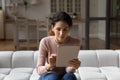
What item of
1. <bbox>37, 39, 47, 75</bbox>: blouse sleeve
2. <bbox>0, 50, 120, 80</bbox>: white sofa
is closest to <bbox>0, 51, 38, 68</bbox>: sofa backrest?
<bbox>0, 50, 120, 80</bbox>: white sofa

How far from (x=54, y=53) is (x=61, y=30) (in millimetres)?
205

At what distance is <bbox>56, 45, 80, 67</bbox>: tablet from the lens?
194cm

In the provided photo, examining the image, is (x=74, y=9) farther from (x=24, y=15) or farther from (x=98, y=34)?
(x=98, y=34)

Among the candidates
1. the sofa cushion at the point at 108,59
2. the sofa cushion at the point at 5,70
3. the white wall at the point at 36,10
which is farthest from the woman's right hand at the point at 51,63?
the white wall at the point at 36,10

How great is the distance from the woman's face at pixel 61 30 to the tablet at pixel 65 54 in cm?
15

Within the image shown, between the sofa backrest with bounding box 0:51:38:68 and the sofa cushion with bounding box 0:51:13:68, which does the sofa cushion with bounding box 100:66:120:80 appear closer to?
the sofa backrest with bounding box 0:51:38:68

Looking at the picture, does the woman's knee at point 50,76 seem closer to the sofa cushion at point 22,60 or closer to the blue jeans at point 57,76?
the blue jeans at point 57,76

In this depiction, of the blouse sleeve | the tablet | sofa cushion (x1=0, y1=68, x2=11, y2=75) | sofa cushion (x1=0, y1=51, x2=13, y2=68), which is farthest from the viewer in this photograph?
sofa cushion (x1=0, y1=51, x2=13, y2=68)

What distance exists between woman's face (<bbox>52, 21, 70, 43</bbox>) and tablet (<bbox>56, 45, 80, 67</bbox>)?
0.15m

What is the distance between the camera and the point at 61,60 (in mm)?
1976

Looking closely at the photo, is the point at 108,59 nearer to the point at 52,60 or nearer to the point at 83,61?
the point at 83,61

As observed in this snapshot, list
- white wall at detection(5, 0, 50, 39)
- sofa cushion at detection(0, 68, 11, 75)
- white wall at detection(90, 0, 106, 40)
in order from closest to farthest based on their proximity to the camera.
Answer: sofa cushion at detection(0, 68, 11, 75)
white wall at detection(90, 0, 106, 40)
white wall at detection(5, 0, 50, 39)

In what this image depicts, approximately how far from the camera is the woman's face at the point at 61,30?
206 cm

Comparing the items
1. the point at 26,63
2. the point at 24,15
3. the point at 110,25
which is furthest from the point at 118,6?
the point at 24,15
